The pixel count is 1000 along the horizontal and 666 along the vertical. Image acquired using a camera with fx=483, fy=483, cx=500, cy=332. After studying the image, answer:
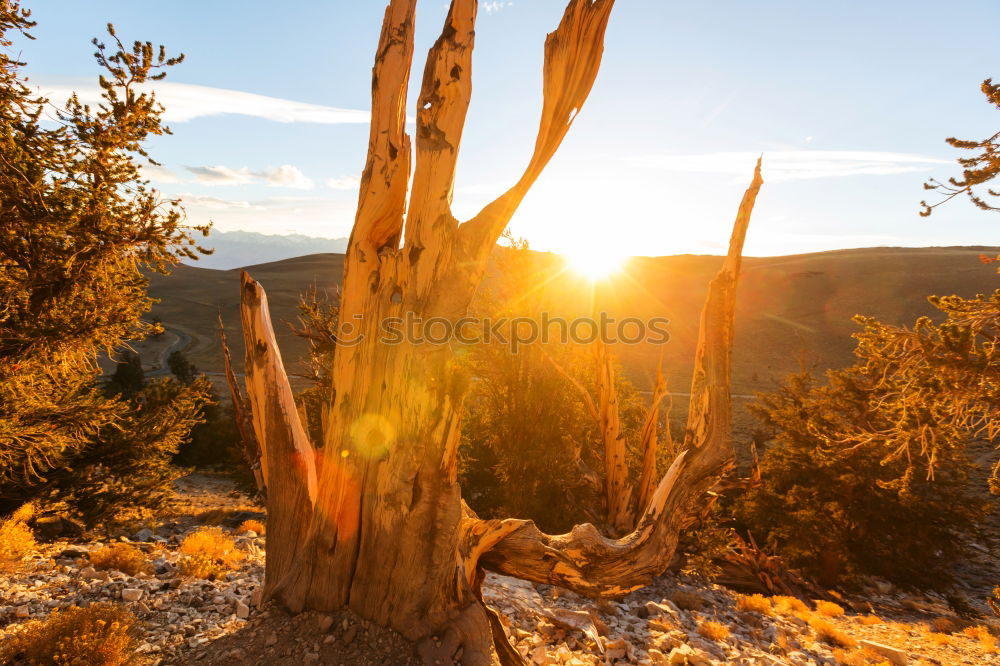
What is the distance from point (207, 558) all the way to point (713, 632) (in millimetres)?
6429

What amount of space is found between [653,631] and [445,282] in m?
5.59

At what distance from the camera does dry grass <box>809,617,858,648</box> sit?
6.84 m

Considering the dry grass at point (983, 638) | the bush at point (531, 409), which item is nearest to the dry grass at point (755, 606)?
the dry grass at point (983, 638)

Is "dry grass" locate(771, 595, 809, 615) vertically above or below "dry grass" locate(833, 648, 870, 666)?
below

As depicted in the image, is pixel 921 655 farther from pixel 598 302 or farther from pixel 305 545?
pixel 305 545

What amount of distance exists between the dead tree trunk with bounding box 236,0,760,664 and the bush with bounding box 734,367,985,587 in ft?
37.9

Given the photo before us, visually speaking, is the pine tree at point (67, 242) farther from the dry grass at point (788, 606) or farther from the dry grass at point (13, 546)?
the dry grass at point (788, 606)

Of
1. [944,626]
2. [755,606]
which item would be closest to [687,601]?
[755,606]

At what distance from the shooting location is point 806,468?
14.0 meters

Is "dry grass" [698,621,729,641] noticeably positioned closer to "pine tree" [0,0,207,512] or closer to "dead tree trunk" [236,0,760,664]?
"dead tree trunk" [236,0,760,664]

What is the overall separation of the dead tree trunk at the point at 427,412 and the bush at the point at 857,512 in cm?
1156

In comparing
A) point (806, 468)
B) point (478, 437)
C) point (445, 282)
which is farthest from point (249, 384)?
point (806, 468)

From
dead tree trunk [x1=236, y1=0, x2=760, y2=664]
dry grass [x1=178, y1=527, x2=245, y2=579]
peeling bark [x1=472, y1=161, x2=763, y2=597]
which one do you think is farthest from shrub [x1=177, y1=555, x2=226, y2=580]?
peeling bark [x1=472, y1=161, x2=763, y2=597]

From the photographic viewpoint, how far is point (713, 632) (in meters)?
6.48
